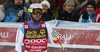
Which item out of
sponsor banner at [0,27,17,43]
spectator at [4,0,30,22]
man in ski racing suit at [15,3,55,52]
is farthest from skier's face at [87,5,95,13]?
man in ski racing suit at [15,3,55,52]

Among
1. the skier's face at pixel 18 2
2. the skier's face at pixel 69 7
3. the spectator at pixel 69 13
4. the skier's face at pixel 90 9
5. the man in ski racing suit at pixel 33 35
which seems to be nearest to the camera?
the man in ski racing suit at pixel 33 35

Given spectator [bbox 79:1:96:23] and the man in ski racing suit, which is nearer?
the man in ski racing suit

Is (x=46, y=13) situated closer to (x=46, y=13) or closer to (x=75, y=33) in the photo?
(x=46, y=13)

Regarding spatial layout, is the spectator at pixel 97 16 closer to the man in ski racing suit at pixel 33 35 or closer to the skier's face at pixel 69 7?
the skier's face at pixel 69 7

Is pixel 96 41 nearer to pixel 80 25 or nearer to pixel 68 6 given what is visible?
pixel 80 25

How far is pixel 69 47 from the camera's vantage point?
3.89m

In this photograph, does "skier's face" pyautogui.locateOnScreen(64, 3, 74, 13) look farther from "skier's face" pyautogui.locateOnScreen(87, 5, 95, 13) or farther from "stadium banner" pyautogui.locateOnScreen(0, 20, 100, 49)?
"stadium banner" pyautogui.locateOnScreen(0, 20, 100, 49)

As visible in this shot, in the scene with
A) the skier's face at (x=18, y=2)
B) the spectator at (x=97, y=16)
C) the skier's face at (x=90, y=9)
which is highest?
the skier's face at (x=18, y=2)

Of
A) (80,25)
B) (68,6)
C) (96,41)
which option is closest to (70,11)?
(68,6)

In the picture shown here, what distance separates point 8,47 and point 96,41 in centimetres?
213

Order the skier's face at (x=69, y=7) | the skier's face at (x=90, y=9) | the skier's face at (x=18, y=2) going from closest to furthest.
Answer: the skier's face at (x=18, y=2) → the skier's face at (x=69, y=7) → the skier's face at (x=90, y=9)

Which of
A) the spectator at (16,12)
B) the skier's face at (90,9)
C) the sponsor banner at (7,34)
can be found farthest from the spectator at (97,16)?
the sponsor banner at (7,34)

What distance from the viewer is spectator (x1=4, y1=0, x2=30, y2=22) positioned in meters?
4.64

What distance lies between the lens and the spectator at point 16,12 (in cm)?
464
